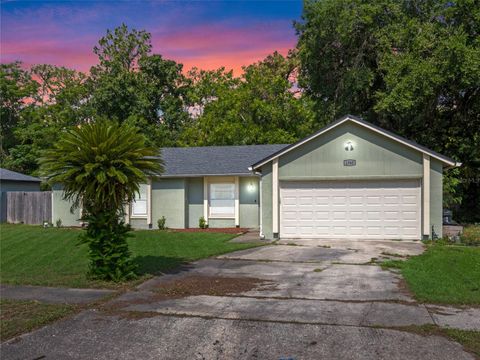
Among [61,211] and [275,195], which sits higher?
[275,195]

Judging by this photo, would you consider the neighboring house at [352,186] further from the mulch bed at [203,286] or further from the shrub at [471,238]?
the mulch bed at [203,286]

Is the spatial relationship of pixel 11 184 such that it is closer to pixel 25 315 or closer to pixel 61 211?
pixel 61 211

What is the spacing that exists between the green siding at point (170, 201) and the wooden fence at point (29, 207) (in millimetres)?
6718

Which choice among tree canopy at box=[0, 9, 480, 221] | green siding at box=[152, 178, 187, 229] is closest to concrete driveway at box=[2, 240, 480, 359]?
tree canopy at box=[0, 9, 480, 221]

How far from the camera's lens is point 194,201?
2255 centimetres

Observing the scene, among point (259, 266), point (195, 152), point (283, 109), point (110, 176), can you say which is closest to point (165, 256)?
point (259, 266)

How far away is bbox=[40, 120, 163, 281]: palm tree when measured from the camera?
941cm

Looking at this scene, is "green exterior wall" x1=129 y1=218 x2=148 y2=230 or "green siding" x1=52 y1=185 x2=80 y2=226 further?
"green siding" x1=52 y1=185 x2=80 y2=226

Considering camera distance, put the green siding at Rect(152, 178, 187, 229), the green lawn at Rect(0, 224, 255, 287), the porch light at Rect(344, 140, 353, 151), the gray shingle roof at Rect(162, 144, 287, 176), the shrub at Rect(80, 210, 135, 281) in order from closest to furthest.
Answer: the shrub at Rect(80, 210, 135, 281)
the green lawn at Rect(0, 224, 255, 287)
the porch light at Rect(344, 140, 353, 151)
the gray shingle roof at Rect(162, 144, 287, 176)
the green siding at Rect(152, 178, 187, 229)

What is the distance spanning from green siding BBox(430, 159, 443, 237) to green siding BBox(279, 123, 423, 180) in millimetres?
508

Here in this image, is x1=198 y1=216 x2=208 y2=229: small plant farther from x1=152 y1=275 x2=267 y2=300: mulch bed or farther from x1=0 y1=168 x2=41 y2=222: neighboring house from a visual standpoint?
x1=0 y1=168 x2=41 y2=222: neighboring house

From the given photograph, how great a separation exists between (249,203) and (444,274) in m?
12.4

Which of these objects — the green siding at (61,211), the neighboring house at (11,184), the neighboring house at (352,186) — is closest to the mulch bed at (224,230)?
the neighboring house at (352,186)

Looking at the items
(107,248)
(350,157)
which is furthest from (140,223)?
(107,248)
